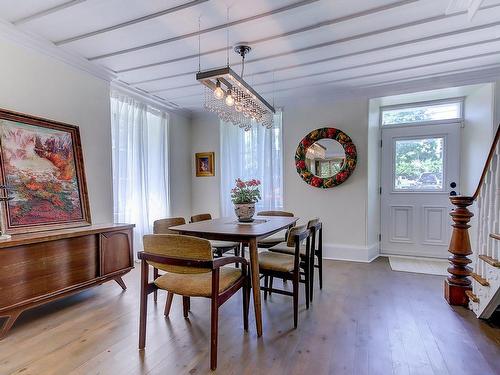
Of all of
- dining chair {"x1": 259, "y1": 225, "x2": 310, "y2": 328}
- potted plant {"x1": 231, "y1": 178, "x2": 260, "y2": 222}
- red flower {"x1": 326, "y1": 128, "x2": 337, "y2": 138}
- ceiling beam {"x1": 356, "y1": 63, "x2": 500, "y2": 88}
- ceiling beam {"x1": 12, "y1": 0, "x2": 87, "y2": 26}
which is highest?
ceiling beam {"x1": 12, "y1": 0, "x2": 87, "y2": 26}

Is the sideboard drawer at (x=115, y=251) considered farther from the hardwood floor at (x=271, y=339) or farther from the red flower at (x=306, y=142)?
the red flower at (x=306, y=142)

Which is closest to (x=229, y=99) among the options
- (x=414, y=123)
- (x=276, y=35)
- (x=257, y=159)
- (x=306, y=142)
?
(x=276, y=35)

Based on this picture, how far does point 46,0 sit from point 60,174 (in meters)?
1.50

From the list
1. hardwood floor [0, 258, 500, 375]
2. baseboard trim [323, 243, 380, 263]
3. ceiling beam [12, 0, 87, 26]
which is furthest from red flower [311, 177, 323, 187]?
ceiling beam [12, 0, 87, 26]

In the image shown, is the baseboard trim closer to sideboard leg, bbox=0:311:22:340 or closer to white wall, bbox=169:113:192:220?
white wall, bbox=169:113:192:220

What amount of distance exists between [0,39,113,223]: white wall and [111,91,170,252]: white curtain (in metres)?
0.31

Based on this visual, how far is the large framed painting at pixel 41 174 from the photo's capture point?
7.91 ft

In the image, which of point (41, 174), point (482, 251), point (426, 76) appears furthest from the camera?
point (426, 76)

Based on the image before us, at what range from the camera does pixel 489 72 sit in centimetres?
332

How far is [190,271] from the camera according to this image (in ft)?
5.57

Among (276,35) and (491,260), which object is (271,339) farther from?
(276,35)

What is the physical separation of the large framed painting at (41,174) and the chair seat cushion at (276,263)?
1955 mm

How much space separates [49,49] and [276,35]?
7.18ft

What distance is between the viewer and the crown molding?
95.2 inches
